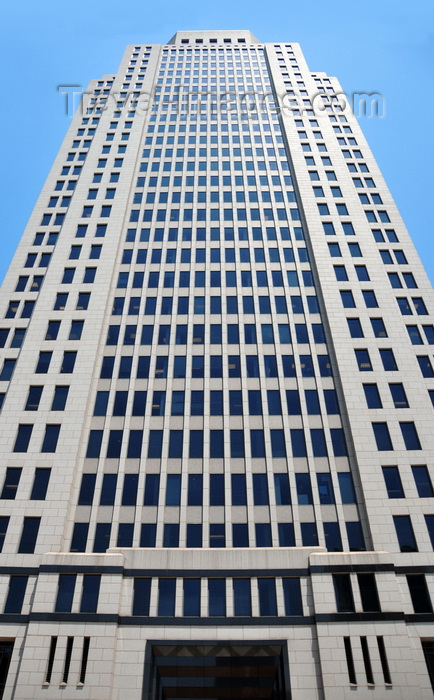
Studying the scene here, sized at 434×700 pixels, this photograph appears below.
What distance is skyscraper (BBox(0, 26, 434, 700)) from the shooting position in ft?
102

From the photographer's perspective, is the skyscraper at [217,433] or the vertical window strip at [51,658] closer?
the vertical window strip at [51,658]

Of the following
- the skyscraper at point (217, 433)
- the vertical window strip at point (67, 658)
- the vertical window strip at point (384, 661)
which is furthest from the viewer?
the skyscraper at point (217, 433)

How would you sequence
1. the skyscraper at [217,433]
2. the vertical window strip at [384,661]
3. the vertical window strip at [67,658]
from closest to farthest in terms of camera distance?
the vertical window strip at [384,661], the vertical window strip at [67,658], the skyscraper at [217,433]

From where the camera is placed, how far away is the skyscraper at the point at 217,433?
31.1 metres

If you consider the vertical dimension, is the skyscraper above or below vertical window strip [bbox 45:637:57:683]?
above

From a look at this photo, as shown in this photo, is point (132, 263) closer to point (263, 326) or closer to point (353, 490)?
point (263, 326)

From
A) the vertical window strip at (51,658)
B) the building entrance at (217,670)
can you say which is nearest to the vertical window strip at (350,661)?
the building entrance at (217,670)

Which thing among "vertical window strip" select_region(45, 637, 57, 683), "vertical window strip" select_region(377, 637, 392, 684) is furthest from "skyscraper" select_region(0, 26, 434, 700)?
"vertical window strip" select_region(377, 637, 392, 684)

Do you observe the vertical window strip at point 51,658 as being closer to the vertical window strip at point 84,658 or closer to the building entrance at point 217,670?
the vertical window strip at point 84,658

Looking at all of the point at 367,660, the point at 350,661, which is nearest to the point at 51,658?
the point at 350,661

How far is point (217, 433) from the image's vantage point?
40.9 meters

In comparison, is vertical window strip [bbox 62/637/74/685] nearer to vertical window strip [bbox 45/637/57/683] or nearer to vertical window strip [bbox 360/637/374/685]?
vertical window strip [bbox 45/637/57/683]

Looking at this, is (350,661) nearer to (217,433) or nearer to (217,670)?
(217,670)

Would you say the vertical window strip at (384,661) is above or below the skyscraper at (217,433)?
below
